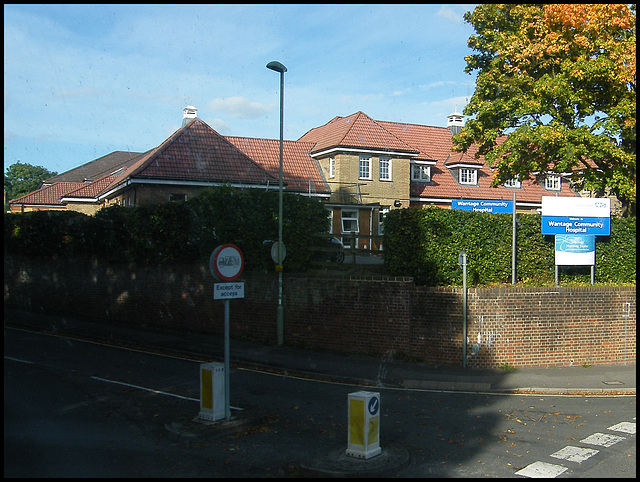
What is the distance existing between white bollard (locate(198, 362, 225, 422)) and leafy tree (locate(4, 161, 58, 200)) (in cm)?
10798

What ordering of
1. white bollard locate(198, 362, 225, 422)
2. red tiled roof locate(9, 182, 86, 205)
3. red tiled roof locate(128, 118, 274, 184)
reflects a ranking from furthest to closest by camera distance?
red tiled roof locate(9, 182, 86, 205) < red tiled roof locate(128, 118, 274, 184) < white bollard locate(198, 362, 225, 422)

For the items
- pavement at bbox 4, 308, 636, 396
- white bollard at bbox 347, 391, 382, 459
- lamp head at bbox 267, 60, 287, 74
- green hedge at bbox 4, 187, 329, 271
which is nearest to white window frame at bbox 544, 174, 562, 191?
pavement at bbox 4, 308, 636, 396

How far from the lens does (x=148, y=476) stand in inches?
286

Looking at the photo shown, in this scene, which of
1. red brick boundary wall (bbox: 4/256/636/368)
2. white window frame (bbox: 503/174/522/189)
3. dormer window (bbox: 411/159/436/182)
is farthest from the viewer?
dormer window (bbox: 411/159/436/182)

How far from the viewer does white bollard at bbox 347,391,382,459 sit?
780 centimetres

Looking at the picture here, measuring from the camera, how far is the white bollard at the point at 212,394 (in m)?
9.52

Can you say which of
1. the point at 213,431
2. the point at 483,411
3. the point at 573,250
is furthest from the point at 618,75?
the point at 213,431

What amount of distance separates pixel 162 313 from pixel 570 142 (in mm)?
14183

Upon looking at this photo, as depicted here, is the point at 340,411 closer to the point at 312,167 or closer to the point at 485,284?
the point at 485,284

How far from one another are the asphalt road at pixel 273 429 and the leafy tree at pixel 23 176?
104271 mm

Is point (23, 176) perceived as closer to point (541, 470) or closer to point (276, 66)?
point (276, 66)

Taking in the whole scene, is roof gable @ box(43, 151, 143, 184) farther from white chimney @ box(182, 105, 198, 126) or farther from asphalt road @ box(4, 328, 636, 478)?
asphalt road @ box(4, 328, 636, 478)

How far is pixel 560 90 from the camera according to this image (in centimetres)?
1848

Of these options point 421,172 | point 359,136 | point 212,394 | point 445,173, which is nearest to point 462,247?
point 212,394
